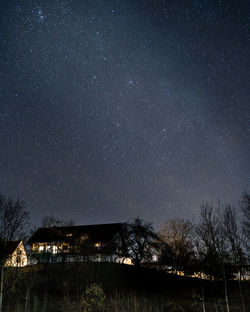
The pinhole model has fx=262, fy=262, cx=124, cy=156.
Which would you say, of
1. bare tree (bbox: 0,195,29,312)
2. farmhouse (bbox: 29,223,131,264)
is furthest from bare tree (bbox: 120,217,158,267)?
bare tree (bbox: 0,195,29,312)

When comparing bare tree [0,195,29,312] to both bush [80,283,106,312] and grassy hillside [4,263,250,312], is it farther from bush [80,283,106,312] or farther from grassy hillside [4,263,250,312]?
grassy hillside [4,263,250,312]

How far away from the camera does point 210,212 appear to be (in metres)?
15.8

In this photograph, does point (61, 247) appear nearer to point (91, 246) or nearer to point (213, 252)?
point (91, 246)

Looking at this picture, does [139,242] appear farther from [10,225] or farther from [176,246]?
[10,225]

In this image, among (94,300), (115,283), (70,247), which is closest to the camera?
(94,300)

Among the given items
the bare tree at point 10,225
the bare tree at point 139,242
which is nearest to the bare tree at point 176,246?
the bare tree at point 139,242

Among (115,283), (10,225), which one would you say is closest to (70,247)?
(115,283)

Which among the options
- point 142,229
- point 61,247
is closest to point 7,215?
point 61,247

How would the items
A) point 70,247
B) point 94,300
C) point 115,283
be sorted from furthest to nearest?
point 70,247
point 115,283
point 94,300

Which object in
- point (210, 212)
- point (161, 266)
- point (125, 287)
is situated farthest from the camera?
point (161, 266)

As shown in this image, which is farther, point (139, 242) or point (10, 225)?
point (139, 242)

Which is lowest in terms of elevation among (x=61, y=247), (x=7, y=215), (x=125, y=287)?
(x=125, y=287)

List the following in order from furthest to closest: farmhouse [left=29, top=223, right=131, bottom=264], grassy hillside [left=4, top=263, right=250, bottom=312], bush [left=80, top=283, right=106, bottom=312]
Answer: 1. farmhouse [left=29, top=223, right=131, bottom=264]
2. grassy hillside [left=4, top=263, right=250, bottom=312]
3. bush [left=80, top=283, right=106, bottom=312]

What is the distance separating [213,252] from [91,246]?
22.0 meters
